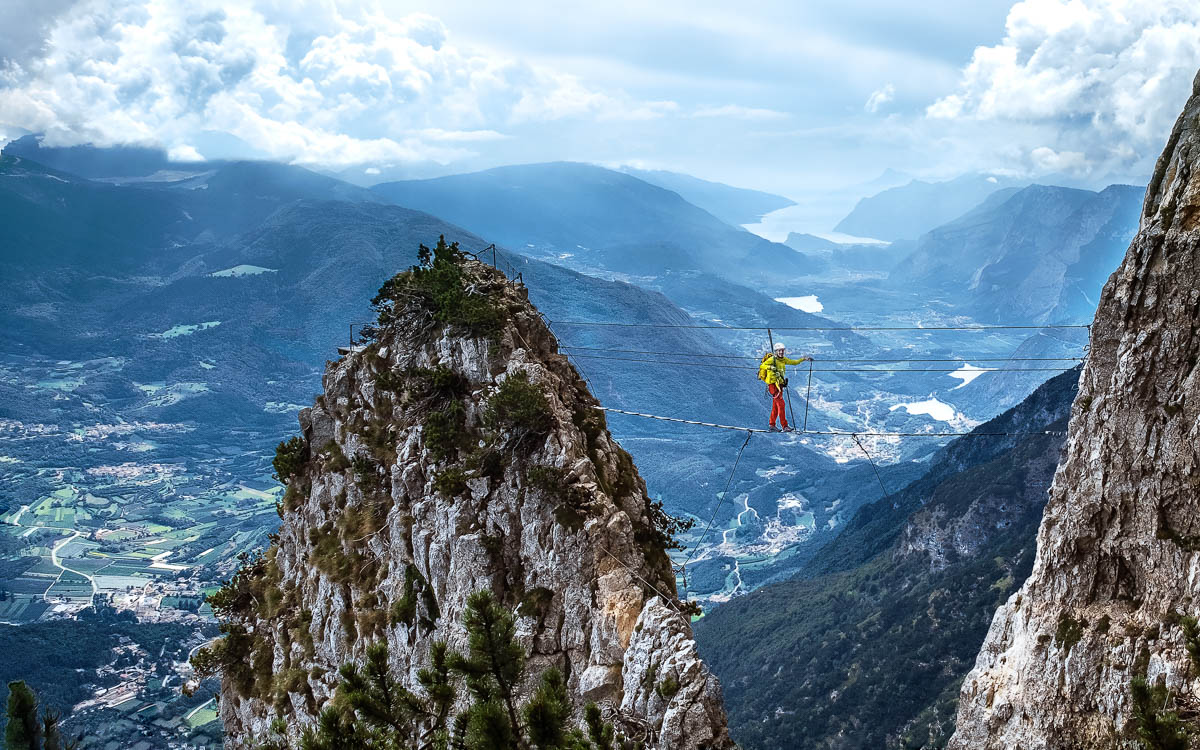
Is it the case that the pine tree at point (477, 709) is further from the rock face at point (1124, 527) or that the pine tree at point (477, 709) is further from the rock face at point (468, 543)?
the rock face at point (1124, 527)

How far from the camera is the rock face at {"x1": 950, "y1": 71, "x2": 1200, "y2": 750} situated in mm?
13258

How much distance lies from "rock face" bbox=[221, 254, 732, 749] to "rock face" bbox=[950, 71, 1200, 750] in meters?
5.96

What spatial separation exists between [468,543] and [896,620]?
66192mm

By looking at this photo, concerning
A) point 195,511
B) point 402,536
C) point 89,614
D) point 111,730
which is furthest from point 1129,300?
point 195,511

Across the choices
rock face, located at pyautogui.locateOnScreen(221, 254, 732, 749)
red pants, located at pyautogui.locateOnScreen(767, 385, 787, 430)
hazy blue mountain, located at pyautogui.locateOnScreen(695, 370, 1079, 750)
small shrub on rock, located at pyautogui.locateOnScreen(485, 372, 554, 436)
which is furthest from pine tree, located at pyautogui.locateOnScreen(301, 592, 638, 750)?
hazy blue mountain, located at pyautogui.locateOnScreen(695, 370, 1079, 750)

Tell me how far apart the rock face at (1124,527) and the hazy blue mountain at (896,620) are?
117 feet

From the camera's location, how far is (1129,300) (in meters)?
14.5

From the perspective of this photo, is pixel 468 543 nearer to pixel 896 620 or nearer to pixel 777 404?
pixel 777 404

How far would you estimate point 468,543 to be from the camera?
64.3 ft

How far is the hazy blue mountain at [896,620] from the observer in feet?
197

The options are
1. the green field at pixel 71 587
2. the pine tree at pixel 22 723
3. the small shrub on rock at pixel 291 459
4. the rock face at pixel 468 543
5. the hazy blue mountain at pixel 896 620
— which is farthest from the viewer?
the green field at pixel 71 587

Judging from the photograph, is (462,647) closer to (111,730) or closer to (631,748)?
(631,748)

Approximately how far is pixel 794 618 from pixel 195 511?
497ft

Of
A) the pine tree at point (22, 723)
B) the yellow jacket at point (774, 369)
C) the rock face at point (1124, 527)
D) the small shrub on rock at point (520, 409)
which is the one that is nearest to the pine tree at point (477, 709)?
the pine tree at point (22, 723)
